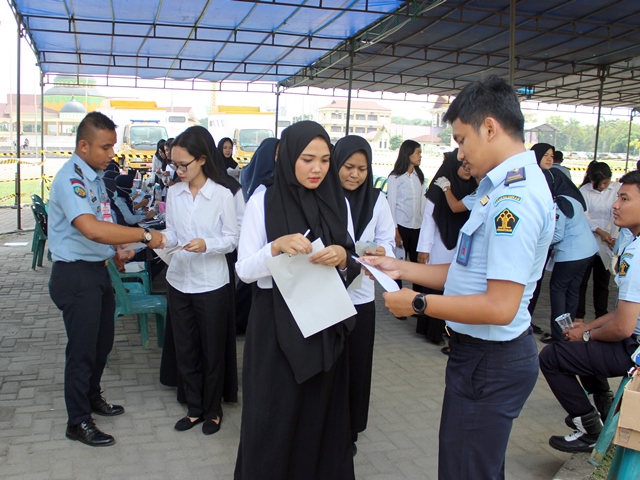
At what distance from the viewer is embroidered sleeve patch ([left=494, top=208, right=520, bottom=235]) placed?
1590 millimetres

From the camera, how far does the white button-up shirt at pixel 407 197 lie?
233 inches

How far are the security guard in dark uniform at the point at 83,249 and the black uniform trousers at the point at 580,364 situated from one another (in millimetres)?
2205

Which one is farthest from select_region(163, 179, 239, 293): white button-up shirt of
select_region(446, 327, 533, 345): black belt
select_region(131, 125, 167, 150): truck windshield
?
select_region(131, 125, 167, 150): truck windshield

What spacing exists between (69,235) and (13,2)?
5882 mm

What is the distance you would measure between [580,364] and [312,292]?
1.62m

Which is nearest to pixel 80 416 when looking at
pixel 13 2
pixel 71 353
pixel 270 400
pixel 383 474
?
pixel 71 353

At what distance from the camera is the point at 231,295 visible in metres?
3.41

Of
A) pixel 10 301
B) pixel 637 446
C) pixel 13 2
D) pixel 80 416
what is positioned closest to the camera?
pixel 637 446

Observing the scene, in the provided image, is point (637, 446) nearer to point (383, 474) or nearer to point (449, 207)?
point (383, 474)

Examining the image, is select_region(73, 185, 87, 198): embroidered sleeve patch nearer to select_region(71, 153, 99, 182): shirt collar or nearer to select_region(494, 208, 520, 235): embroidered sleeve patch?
select_region(71, 153, 99, 182): shirt collar

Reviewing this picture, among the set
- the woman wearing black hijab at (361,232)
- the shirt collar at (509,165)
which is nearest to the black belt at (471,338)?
the shirt collar at (509,165)

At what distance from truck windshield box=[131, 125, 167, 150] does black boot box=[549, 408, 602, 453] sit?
18.2m

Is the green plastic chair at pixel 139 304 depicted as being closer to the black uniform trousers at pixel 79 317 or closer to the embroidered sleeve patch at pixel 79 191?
the black uniform trousers at pixel 79 317

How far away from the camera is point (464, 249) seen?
1.75 m
